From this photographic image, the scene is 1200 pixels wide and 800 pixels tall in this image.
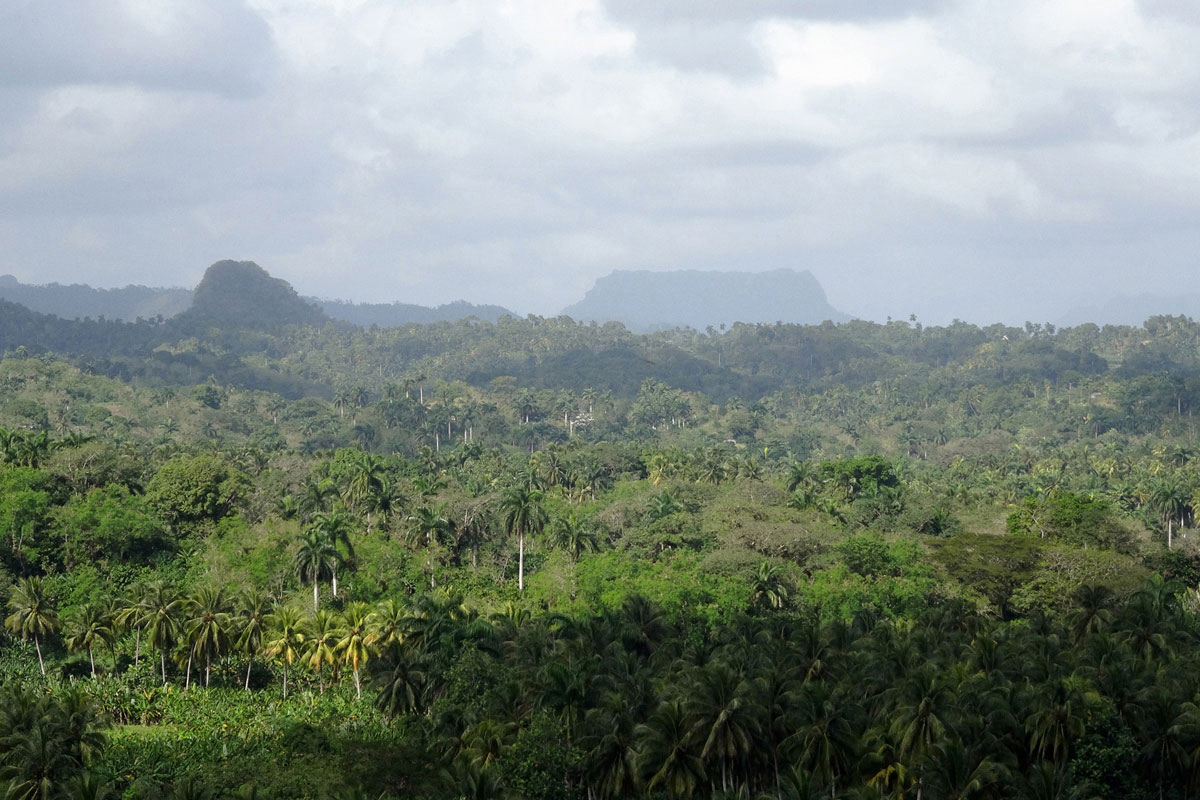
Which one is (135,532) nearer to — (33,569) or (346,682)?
(33,569)

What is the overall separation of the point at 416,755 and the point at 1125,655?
36867 millimetres

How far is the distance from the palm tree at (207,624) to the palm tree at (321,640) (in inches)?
197

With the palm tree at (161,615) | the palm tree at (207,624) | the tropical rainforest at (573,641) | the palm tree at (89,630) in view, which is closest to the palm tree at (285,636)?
the tropical rainforest at (573,641)

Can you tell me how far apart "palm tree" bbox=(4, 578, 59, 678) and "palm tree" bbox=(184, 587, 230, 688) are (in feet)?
32.5

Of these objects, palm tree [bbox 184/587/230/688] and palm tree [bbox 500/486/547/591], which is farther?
palm tree [bbox 500/486/547/591]

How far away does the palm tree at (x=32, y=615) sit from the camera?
241 ft

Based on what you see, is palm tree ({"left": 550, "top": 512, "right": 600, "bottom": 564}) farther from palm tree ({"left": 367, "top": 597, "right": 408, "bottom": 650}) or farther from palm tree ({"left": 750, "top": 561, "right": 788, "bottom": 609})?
palm tree ({"left": 367, "top": 597, "right": 408, "bottom": 650})

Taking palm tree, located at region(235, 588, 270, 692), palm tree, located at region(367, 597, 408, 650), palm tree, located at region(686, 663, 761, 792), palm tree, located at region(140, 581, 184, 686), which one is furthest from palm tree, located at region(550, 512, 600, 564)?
palm tree, located at region(686, 663, 761, 792)

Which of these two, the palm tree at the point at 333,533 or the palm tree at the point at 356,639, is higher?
the palm tree at the point at 333,533

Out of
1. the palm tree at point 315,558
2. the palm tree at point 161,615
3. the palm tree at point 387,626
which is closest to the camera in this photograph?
the palm tree at point 387,626

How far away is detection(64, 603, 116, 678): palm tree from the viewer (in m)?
72.5

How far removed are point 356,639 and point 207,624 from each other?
913 centimetres

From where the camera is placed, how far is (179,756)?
60.3 metres

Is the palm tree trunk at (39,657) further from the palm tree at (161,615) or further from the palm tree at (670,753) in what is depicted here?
the palm tree at (670,753)
